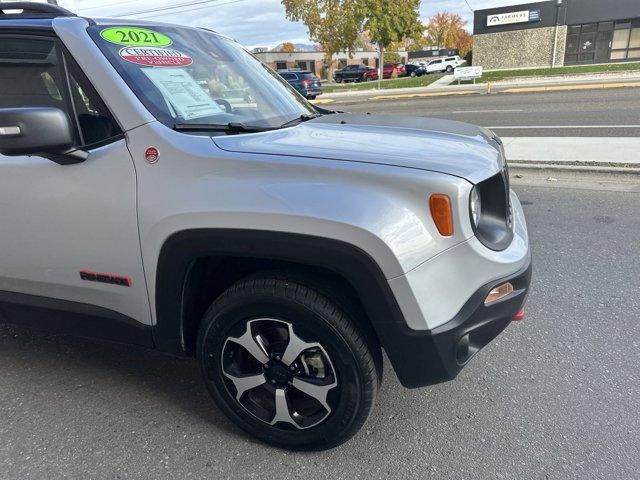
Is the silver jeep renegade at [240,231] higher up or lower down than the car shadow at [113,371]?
higher up

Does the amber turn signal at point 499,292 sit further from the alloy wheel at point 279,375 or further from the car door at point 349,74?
the car door at point 349,74

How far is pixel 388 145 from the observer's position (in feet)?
7.24

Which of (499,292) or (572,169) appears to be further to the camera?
(572,169)

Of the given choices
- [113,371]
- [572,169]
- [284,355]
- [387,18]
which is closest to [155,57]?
[284,355]

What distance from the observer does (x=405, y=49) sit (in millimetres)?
74312

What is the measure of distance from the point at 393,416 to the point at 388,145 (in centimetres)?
133

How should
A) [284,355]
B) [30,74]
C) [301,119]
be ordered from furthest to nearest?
[301,119], [30,74], [284,355]

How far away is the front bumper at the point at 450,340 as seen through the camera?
191 centimetres

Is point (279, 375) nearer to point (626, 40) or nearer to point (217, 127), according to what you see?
point (217, 127)

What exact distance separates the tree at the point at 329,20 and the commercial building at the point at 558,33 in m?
10.4

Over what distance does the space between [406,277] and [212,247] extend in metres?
0.78

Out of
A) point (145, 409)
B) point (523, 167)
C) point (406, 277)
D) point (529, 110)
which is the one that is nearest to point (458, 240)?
point (406, 277)

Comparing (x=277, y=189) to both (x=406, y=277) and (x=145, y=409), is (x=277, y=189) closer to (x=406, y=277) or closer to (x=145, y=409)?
(x=406, y=277)

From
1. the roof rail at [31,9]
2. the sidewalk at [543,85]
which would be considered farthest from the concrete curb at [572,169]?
the sidewalk at [543,85]
